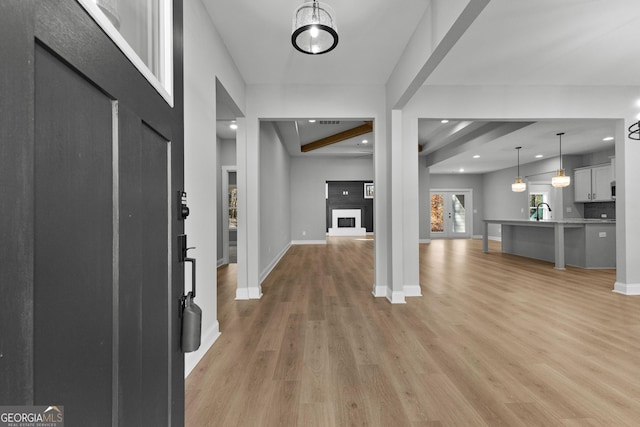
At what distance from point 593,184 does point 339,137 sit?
6.51 meters

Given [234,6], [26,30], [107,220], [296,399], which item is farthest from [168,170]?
[234,6]

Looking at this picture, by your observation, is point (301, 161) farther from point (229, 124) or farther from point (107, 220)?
point (107, 220)

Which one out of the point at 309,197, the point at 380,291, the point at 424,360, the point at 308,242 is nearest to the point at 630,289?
the point at 380,291

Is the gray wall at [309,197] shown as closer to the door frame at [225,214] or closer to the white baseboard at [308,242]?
the white baseboard at [308,242]

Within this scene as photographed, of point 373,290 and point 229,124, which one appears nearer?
point 373,290

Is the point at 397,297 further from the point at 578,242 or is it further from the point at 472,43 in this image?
the point at 578,242

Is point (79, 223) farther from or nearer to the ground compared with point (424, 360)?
farther from the ground

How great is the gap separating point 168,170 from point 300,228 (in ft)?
26.8

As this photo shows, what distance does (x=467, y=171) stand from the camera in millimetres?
10914

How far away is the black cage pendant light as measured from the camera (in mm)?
1823

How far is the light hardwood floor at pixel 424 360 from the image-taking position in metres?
1.48

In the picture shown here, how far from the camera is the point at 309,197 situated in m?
8.98

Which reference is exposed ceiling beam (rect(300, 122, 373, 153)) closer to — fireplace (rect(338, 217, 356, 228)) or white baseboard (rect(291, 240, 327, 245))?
white baseboard (rect(291, 240, 327, 245))

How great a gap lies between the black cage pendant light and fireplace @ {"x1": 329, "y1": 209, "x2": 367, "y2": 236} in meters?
9.62
